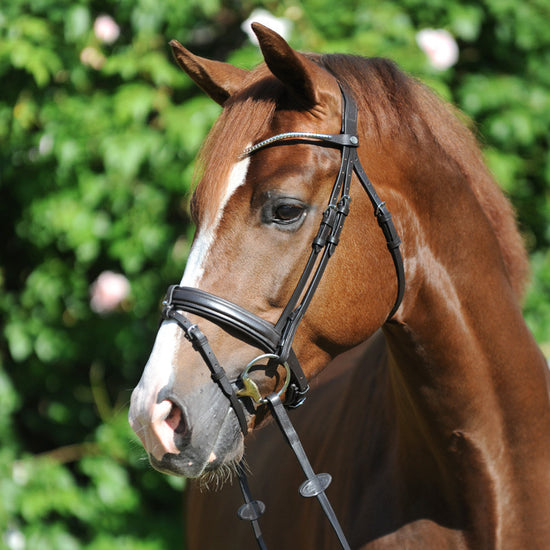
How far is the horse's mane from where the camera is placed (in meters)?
1.29

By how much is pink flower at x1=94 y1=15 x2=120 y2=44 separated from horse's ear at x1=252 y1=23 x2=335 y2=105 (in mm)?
1945

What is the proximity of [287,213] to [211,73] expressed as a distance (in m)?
0.45

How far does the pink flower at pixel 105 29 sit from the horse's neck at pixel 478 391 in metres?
2.18

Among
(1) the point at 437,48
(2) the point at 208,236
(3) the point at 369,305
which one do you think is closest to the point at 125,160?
(1) the point at 437,48

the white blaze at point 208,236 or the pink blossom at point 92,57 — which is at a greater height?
the pink blossom at point 92,57

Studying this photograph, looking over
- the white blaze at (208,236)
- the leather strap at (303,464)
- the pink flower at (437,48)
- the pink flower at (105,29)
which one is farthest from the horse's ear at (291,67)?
the pink flower at (105,29)

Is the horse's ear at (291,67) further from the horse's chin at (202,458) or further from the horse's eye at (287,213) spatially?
the horse's chin at (202,458)

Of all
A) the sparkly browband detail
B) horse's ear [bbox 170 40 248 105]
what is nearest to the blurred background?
horse's ear [bbox 170 40 248 105]

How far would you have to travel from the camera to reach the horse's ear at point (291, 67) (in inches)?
46.1

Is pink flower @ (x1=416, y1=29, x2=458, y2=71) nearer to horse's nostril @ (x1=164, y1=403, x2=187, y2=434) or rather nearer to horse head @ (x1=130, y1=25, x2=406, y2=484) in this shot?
horse head @ (x1=130, y1=25, x2=406, y2=484)

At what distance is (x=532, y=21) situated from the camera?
3.00 meters

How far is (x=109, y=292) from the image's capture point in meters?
3.14

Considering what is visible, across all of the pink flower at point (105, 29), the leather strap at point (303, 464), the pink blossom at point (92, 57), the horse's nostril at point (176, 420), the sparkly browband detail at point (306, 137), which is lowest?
the leather strap at point (303, 464)

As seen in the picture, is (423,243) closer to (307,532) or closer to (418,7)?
(307,532)
